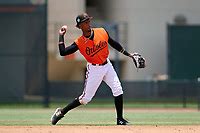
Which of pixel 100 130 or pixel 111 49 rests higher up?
pixel 100 130

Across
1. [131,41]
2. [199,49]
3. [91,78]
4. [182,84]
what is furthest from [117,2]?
[91,78]

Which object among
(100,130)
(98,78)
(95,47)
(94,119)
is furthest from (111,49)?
(100,130)

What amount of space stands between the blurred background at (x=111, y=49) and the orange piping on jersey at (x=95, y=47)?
12732 mm

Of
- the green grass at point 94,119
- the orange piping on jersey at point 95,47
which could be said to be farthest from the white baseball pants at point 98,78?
the green grass at point 94,119

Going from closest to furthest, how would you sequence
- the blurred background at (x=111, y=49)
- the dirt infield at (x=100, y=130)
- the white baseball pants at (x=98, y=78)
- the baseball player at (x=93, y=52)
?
the dirt infield at (x=100, y=130)
the baseball player at (x=93, y=52)
the white baseball pants at (x=98, y=78)
the blurred background at (x=111, y=49)

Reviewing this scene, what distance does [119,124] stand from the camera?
41.3 ft

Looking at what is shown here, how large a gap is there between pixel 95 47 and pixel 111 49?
21060 millimetres

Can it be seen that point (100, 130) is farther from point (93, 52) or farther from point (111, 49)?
point (111, 49)

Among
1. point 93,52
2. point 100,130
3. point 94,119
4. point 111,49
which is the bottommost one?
point 111,49

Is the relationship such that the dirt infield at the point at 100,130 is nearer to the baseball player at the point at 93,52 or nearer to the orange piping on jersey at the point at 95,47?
the baseball player at the point at 93,52

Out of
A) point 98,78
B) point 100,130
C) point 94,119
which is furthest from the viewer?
point 94,119

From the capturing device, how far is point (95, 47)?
1236 centimetres

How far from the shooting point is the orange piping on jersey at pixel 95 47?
487 inches

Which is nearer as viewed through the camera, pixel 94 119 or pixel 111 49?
pixel 94 119
